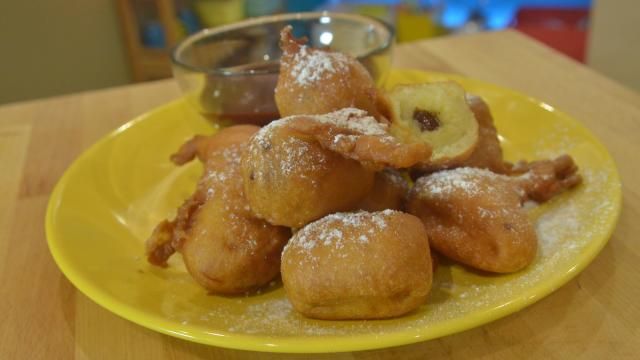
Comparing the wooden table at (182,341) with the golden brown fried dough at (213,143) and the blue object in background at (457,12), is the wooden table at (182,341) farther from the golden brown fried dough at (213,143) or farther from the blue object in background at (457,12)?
the blue object in background at (457,12)

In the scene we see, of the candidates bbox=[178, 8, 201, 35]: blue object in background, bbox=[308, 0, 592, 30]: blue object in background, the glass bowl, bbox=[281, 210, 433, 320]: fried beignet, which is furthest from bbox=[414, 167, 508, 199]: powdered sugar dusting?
bbox=[308, 0, 592, 30]: blue object in background

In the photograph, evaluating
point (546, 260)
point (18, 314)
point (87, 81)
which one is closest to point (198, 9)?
point (87, 81)

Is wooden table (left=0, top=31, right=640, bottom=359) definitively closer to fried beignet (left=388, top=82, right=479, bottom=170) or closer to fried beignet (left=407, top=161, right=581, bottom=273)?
fried beignet (left=407, top=161, right=581, bottom=273)

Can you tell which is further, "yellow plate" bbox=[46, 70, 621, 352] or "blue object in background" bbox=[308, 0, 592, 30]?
"blue object in background" bbox=[308, 0, 592, 30]

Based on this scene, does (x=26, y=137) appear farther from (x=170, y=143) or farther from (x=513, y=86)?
(x=513, y=86)

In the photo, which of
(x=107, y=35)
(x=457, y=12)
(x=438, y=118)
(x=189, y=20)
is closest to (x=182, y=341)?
(x=438, y=118)
